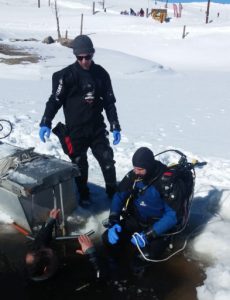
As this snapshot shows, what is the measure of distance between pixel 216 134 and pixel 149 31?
93.0ft

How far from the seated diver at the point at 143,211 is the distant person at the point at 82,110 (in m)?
0.81

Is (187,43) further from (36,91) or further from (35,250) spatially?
(35,250)

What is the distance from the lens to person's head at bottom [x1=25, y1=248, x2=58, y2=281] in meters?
3.82

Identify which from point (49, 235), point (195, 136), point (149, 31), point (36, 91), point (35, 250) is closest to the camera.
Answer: point (35, 250)

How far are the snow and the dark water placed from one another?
0.60ft

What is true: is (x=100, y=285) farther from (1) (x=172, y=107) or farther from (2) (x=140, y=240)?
(1) (x=172, y=107)

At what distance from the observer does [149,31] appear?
3591 centimetres

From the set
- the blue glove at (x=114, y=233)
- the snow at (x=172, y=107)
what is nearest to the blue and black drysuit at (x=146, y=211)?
the blue glove at (x=114, y=233)

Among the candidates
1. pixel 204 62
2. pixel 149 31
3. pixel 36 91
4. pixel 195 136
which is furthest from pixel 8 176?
pixel 149 31

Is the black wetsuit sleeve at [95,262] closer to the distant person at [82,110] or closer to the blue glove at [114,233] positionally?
the blue glove at [114,233]

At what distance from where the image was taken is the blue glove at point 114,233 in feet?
13.6

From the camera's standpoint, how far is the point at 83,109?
197 inches

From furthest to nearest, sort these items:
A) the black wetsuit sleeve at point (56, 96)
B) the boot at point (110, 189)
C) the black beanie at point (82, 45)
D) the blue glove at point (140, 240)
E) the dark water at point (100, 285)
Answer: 1. the boot at point (110, 189)
2. the black wetsuit sleeve at point (56, 96)
3. the black beanie at point (82, 45)
4. the blue glove at point (140, 240)
5. the dark water at point (100, 285)

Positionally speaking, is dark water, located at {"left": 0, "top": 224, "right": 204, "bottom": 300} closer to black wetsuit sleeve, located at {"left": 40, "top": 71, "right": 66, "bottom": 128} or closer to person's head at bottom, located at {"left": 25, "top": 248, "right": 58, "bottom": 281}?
person's head at bottom, located at {"left": 25, "top": 248, "right": 58, "bottom": 281}
